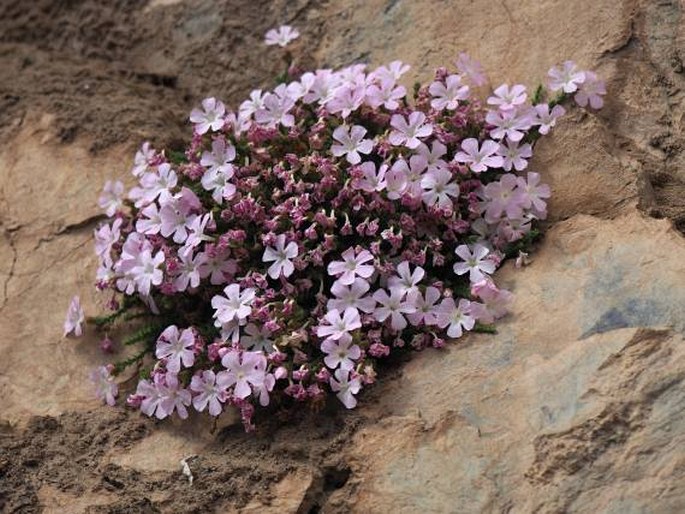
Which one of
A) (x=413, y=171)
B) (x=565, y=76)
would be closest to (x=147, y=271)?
(x=413, y=171)

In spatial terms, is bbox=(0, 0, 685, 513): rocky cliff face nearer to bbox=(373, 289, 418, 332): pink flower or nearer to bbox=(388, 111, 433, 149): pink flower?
bbox=(373, 289, 418, 332): pink flower

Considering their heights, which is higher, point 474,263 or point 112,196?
point 112,196

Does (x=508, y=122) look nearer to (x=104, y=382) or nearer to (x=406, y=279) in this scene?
(x=406, y=279)

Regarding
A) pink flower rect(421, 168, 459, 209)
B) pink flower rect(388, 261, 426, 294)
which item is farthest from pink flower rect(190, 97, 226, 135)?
pink flower rect(388, 261, 426, 294)

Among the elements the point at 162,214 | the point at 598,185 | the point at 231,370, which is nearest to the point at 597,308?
the point at 598,185

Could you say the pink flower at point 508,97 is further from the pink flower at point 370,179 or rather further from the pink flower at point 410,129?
the pink flower at point 370,179

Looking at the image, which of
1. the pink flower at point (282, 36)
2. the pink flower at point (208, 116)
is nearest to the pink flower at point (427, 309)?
the pink flower at point (208, 116)

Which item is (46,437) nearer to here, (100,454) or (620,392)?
(100,454)
